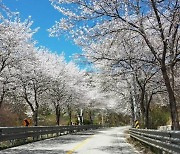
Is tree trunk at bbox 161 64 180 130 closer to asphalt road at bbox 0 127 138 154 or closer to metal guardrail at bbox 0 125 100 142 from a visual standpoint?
asphalt road at bbox 0 127 138 154

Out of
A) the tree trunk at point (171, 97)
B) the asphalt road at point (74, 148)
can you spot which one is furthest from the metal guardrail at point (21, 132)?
the tree trunk at point (171, 97)

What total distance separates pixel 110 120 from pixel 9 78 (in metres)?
80.2

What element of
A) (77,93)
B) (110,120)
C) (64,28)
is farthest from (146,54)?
(110,120)

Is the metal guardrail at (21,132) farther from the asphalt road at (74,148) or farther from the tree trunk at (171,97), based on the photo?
→ the tree trunk at (171,97)

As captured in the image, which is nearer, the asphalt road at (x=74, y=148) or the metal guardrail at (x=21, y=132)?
the asphalt road at (x=74, y=148)

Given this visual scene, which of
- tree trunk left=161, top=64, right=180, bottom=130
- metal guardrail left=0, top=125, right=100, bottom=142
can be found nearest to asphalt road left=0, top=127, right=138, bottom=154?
metal guardrail left=0, top=125, right=100, bottom=142

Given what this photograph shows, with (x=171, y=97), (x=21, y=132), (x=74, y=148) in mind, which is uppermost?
(x=171, y=97)

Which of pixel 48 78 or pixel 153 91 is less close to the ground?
pixel 48 78

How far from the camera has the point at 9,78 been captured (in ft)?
87.1

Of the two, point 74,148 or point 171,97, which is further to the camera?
point 74,148

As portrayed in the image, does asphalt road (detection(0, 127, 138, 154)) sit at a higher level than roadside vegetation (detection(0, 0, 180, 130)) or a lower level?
lower

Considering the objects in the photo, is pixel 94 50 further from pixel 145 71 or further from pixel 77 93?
pixel 77 93

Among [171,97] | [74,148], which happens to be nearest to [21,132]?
[74,148]

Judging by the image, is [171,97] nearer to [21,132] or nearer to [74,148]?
[74,148]
